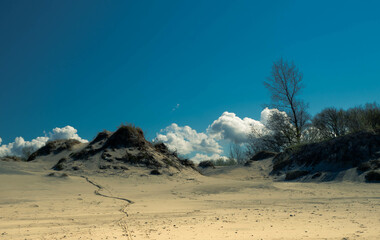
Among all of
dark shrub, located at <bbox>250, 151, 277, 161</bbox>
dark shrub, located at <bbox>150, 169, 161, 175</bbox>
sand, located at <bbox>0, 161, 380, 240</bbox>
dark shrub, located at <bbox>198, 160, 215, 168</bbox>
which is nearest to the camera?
sand, located at <bbox>0, 161, 380, 240</bbox>

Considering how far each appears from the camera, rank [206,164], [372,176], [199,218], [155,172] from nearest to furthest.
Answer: [199,218]
[372,176]
[155,172]
[206,164]

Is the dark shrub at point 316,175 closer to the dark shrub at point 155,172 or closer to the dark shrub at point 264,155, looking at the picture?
the dark shrub at point 155,172

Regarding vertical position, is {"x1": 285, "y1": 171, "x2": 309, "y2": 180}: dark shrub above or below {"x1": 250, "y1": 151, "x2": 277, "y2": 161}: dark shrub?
below

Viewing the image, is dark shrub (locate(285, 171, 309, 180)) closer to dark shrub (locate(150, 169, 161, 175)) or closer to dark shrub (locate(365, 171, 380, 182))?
dark shrub (locate(365, 171, 380, 182))

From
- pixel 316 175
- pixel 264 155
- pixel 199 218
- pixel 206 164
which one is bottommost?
pixel 199 218

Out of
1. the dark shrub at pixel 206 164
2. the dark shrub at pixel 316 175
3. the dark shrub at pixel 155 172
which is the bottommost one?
the dark shrub at pixel 316 175

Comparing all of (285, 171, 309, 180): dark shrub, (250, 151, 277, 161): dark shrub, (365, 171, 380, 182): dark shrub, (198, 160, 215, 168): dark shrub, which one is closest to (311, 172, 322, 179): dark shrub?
(285, 171, 309, 180): dark shrub

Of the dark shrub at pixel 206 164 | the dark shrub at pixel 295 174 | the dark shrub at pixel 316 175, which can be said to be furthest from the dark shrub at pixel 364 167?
the dark shrub at pixel 206 164

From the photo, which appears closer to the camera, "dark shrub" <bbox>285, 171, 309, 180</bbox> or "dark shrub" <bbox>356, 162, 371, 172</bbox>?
"dark shrub" <bbox>356, 162, 371, 172</bbox>

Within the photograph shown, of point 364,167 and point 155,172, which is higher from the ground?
point 155,172

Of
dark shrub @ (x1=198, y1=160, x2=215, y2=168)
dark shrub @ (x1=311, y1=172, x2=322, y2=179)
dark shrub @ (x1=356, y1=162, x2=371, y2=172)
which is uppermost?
dark shrub @ (x1=198, y1=160, x2=215, y2=168)

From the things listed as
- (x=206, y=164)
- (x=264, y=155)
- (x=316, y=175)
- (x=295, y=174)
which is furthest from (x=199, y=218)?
(x=206, y=164)

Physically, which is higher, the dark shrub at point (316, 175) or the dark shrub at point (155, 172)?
the dark shrub at point (155, 172)

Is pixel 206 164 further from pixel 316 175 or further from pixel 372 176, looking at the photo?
pixel 372 176
